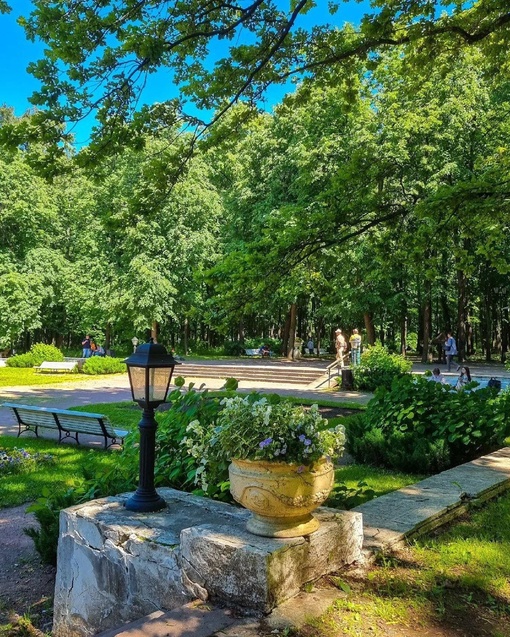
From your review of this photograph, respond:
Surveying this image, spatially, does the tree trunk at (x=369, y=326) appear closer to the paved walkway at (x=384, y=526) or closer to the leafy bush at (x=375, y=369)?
the leafy bush at (x=375, y=369)

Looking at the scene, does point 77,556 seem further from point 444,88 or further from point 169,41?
point 444,88

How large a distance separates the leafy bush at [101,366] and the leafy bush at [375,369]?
1144 cm

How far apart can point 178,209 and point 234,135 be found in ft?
89.2

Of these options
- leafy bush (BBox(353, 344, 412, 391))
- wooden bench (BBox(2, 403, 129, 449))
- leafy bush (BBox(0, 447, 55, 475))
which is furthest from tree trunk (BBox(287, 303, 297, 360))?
leafy bush (BBox(0, 447, 55, 475))

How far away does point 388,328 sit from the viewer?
44531 millimetres

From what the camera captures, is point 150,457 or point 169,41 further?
point 169,41

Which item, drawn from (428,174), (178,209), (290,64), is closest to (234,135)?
(290,64)

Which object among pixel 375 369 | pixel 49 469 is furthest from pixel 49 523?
pixel 375 369

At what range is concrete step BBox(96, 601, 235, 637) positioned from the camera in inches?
96.2

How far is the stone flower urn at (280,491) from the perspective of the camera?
2.73m

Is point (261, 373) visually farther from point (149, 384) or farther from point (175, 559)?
point (175, 559)

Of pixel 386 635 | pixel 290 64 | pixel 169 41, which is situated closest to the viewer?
pixel 386 635

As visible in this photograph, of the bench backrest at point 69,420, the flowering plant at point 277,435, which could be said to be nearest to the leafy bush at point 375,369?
the bench backrest at point 69,420

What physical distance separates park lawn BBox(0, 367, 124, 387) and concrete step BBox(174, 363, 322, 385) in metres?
3.85
